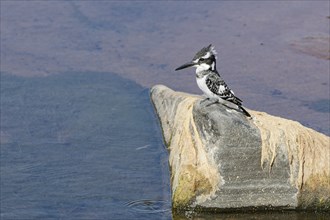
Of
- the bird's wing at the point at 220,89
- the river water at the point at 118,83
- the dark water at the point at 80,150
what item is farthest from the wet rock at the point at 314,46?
the bird's wing at the point at 220,89

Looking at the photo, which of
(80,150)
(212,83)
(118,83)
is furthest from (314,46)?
(212,83)

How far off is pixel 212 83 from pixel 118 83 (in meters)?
3.83

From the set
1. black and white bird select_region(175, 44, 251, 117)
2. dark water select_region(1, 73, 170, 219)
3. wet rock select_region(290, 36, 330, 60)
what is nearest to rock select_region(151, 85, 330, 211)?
black and white bird select_region(175, 44, 251, 117)

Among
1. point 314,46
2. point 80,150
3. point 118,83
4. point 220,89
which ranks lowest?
point 80,150

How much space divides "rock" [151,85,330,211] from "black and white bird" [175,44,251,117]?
0.33 feet

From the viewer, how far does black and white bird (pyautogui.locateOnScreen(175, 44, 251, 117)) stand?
9961 millimetres

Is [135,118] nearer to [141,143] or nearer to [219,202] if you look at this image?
[141,143]

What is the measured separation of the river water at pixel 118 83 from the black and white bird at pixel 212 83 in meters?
1.22

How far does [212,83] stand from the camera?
32.8 feet

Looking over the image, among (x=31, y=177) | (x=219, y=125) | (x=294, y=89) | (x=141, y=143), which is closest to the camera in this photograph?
(x=219, y=125)

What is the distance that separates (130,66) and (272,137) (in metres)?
4.65

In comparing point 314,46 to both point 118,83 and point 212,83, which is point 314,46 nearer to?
point 118,83

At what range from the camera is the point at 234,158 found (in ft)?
32.7

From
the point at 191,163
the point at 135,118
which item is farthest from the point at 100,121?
the point at 191,163
